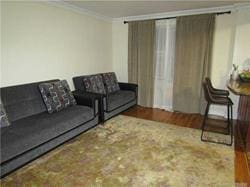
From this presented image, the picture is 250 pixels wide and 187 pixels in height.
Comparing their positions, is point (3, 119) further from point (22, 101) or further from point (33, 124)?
point (22, 101)

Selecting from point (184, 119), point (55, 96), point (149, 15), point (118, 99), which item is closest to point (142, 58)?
point (149, 15)

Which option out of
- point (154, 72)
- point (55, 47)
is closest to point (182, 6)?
point (154, 72)

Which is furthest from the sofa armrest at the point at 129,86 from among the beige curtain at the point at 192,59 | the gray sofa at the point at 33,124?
the gray sofa at the point at 33,124

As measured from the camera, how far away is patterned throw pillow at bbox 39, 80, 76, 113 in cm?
303

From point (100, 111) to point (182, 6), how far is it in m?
2.59

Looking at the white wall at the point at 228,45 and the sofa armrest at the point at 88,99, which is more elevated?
the white wall at the point at 228,45

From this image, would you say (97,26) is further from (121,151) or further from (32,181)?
(32,181)

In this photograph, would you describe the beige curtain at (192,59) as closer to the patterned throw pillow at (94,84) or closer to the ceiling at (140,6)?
the ceiling at (140,6)

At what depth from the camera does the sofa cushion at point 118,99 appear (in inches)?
149

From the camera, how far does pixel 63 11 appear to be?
3.62 m

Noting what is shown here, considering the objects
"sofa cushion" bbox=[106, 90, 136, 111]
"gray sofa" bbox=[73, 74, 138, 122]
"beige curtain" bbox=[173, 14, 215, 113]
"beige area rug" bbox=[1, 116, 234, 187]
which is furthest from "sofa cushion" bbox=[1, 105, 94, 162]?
"beige curtain" bbox=[173, 14, 215, 113]

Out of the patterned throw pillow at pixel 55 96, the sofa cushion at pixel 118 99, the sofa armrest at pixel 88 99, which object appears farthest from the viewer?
the sofa cushion at pixel 118 99

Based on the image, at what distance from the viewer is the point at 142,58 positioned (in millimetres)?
4738

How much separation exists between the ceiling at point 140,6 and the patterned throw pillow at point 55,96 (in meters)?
1.58
